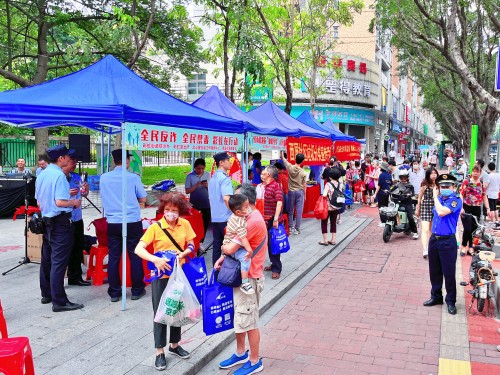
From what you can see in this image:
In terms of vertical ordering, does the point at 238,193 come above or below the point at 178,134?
below

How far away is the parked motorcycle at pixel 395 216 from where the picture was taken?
1012 centimetres

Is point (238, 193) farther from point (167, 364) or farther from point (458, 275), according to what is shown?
point (458, 275)

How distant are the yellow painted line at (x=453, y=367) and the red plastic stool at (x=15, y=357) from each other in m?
3.42

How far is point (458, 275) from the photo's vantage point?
7.32 m

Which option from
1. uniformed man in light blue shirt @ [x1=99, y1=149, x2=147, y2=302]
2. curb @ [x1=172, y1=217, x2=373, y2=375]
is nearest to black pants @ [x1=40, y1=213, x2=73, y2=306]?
uniformed man in light blue shirt @ [x1=99, y1=149, x2=147, y2=302]

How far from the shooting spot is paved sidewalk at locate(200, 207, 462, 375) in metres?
4.26

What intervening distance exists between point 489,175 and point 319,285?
7.39 m

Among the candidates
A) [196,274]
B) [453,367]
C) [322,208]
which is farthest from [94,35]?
[453,367]

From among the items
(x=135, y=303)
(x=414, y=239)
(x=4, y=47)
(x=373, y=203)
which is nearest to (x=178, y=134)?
(x=135, y=303)

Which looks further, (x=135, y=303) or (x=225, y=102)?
(x=225, y=102)

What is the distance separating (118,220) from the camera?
215 inches

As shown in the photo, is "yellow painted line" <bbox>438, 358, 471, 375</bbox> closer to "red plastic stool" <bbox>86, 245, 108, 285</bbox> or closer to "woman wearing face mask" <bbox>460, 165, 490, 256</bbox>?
"red plastic stool" <bbox>86, 245, 108, 285</bbox>

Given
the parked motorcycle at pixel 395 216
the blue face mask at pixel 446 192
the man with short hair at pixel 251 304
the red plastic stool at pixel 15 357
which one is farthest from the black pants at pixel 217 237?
the parked motorcycle at pixel 395 216

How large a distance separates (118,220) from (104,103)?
4.55 feet
